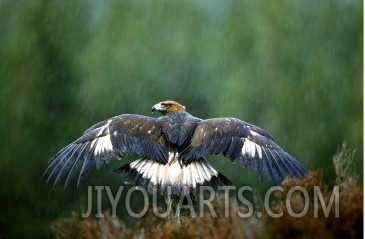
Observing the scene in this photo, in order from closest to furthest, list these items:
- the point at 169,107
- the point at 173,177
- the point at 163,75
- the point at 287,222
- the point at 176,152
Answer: the point at 287,222, the point at 173,177, the point at 176,152, the point at 169,107, the point at 163,75

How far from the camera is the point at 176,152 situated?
23.1 ft

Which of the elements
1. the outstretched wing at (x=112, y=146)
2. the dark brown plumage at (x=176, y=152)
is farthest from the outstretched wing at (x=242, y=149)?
the outstretched wing at (x=112, y=146)

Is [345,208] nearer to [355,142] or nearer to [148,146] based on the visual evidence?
[148,146]

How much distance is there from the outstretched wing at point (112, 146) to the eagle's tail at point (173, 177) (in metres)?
0.10

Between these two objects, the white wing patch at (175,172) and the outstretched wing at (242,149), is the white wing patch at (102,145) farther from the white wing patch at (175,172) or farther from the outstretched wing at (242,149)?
the outstretched wing at (242,149)

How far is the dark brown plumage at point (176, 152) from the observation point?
22.8 feet

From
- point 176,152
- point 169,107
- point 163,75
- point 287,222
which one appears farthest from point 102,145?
point 163,75

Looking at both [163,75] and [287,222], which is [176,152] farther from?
[163,75]

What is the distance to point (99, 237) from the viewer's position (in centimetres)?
621

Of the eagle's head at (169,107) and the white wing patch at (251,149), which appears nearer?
the white wing patch at (251,149)

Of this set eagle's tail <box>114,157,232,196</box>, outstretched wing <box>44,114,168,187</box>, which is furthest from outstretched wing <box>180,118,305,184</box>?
outstretched wing <box>44,114,168,187</box>

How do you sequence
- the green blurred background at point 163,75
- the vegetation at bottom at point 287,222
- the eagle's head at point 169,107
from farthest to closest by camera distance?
the green blurred background at point 163,75
the eagle's head at point 169,107
the vegetation at bottom at point 287,222

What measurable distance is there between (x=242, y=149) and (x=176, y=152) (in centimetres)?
49

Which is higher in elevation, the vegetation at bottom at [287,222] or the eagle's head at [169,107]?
the eagle's head at [169,107]
